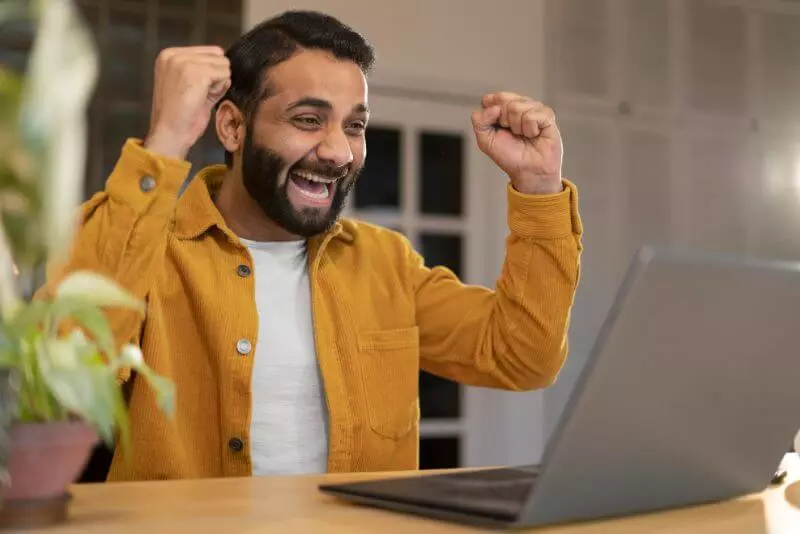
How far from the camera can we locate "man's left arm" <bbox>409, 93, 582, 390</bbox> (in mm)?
1677

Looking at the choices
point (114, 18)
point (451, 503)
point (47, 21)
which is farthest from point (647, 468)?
point (114, 18)

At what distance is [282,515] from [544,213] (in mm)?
893

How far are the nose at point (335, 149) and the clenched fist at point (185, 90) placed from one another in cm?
33

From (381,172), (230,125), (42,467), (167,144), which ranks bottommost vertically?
(42,467)

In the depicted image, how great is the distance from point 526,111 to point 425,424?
2573 millimetres

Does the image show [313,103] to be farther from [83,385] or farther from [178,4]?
[178,4]

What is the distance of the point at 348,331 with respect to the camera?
1.76 metres

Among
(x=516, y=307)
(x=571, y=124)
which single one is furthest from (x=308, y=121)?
(x=571, y=124)

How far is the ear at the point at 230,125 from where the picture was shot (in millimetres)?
1929

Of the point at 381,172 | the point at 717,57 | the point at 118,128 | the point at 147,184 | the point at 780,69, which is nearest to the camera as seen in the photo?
the point at 147,184

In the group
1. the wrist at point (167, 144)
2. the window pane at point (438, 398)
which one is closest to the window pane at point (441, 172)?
the window pane at point (438, 398)

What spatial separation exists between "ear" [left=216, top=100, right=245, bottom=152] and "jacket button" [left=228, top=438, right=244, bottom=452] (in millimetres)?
597

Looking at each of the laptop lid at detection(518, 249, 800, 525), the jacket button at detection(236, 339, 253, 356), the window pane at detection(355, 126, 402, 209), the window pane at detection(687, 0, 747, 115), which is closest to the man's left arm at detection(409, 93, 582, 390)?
the jacket button at detection(236, 339, 253, 356)

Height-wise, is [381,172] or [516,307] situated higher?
[381,172]
